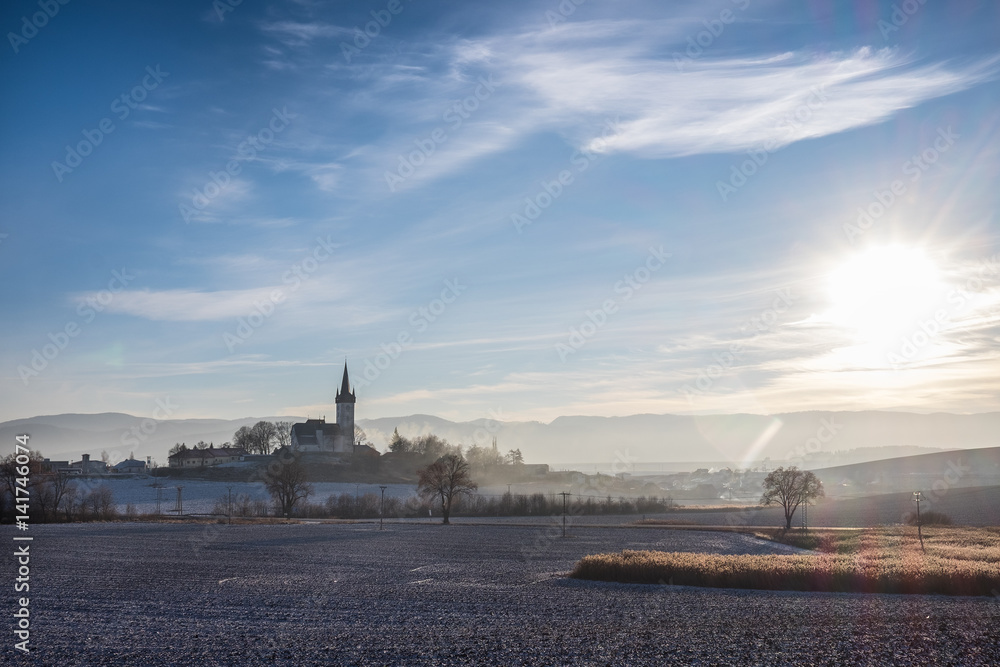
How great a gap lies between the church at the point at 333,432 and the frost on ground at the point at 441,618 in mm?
142335

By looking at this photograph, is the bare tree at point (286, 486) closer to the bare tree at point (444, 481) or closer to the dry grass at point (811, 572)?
the bare tree at point (444, 481)

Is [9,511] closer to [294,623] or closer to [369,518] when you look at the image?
[369,518]

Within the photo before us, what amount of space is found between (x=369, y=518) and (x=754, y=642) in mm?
78293

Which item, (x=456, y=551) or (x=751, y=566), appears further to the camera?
(x=456, y=551)

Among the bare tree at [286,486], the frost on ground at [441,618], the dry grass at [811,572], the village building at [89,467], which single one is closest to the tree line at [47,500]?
the bare tree at [286,486]

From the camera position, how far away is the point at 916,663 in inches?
772

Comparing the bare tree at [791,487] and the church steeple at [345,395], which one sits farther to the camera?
the church steeple at [345,395]

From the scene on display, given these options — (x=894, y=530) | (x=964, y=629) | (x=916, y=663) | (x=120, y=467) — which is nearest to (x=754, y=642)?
(x=916, y=663)

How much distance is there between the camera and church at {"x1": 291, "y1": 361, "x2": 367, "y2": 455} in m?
184

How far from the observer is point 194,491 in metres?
127

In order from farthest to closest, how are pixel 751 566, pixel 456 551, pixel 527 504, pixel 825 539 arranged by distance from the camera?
pixel 527 504
pixel 825 539
pixel 456 551
pixel 751 566

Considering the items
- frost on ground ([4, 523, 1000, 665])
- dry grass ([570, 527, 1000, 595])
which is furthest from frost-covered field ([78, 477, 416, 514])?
dry grass ([570, 527, 1000, 595])

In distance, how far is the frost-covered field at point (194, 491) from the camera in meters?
110

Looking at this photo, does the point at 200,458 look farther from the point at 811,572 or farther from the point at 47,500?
the point at 811,572
